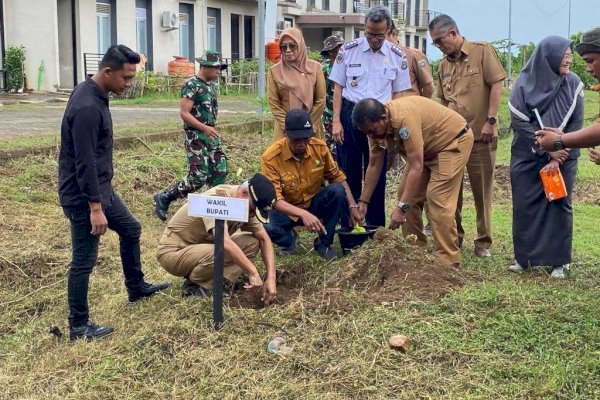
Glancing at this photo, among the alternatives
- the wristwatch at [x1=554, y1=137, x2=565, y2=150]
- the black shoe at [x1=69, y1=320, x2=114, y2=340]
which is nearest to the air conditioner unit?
the black shoe at [x1=69, y1=320, x2=114, y2=340]

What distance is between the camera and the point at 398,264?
472 cm

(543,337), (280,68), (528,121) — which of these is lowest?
(543,337)

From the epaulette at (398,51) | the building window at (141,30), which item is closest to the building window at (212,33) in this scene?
the building window at (141,30)

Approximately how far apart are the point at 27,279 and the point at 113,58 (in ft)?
7.08

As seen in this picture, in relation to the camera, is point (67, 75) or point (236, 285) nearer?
point (236, 285)

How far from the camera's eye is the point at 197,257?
4.71m

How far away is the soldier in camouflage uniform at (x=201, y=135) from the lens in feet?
22.4

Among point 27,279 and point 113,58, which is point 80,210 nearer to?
point 113,58

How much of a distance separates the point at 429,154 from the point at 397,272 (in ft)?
3.55

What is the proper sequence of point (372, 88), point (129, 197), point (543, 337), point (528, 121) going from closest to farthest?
1. point (543, 337)
2. point (528, 121)
3. point (372, 88)
4. point (129, 197)

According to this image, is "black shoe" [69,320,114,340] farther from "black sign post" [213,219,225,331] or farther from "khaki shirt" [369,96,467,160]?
"khaki shirt" [369,96,467,160]

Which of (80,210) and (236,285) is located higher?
(80,210)

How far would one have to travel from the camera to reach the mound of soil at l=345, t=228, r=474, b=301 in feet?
14.4

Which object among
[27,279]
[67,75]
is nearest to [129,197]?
[27,279]
